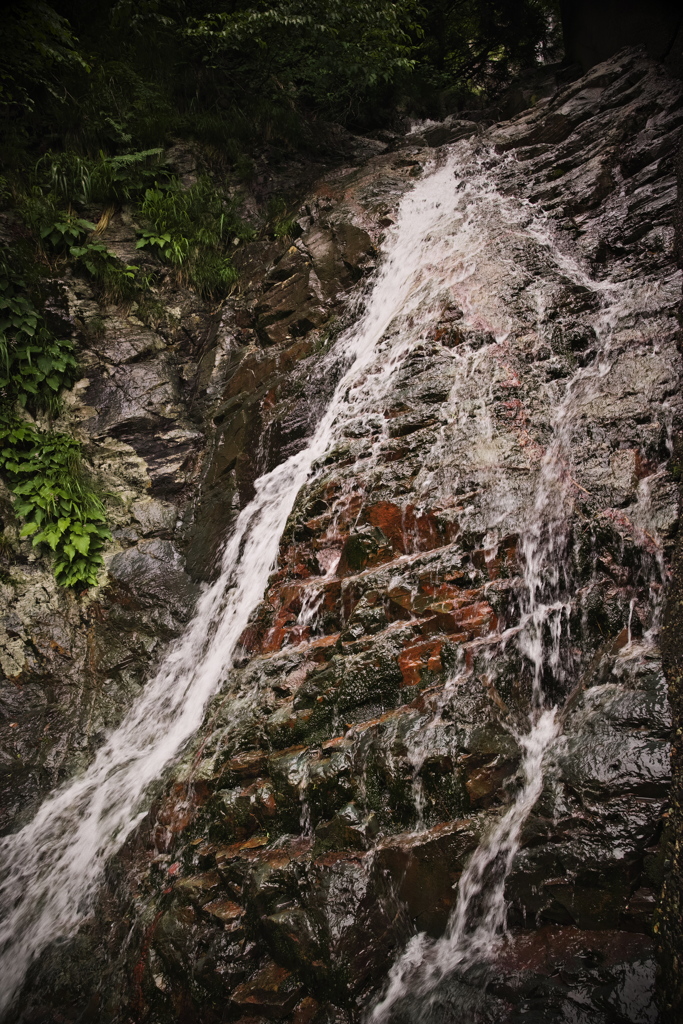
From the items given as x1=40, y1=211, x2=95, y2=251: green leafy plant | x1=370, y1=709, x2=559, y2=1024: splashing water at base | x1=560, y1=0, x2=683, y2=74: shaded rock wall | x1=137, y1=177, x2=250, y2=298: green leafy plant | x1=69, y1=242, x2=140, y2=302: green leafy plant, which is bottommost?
x1=370, y1=709, x2=559, y2=1024: splashing water at base

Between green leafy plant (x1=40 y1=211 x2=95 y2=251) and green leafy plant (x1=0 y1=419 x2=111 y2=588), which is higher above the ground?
green leafy plant (x1=40 y1=211 x2=95 y2=251)

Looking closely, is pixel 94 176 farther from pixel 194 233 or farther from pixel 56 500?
pixel 56 500

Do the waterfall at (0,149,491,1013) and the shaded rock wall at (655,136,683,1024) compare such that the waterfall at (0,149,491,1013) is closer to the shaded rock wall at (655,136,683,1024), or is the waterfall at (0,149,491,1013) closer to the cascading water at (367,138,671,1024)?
the cascading water at (367,138,671,1024)

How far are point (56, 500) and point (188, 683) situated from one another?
2.41m

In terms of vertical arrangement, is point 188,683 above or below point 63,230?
below

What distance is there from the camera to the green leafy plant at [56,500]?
17.6 feet

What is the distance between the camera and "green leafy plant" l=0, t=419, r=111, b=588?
5.37 meters

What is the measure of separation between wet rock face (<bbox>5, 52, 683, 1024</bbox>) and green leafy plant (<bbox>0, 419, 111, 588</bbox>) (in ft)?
1.24

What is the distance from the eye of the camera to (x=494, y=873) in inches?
108

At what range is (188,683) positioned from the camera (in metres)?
4.58

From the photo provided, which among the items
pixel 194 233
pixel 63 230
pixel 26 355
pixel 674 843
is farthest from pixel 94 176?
pixel 674 843

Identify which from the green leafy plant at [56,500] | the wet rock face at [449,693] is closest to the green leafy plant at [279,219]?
the wet rock face at [449,693]

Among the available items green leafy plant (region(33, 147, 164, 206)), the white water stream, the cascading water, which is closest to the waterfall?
the white water stream

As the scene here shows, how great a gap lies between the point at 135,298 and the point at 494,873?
715 centimetres
